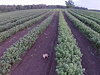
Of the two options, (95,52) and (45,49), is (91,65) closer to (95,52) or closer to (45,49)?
(95,52)

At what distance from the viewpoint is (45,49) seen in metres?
12.6

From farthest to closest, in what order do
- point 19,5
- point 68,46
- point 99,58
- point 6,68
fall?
1. point 19,5
2. point 99,58
3. point 68,46
4. point 6,68

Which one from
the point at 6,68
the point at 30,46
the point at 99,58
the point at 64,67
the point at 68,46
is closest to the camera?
the point at 64,67

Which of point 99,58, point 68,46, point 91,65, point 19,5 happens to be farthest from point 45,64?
point 19,5

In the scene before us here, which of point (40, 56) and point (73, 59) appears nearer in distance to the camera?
point (73, 59)

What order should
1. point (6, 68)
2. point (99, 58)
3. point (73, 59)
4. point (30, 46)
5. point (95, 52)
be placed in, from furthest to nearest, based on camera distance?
1. point (30, 46)
2. point (95, 52)
3. point (99, 58)
4. point (6, 68)
5. point (73, 59)

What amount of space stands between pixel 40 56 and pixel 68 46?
2.17 metres

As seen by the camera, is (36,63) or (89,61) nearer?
(36,63)

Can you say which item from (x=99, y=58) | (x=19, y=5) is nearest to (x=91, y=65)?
(x=99, y=58)

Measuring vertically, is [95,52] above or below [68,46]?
below

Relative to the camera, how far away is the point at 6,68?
8781 mm

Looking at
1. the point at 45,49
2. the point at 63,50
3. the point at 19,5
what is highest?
the point at 63,50

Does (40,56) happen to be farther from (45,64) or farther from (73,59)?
(73,59)

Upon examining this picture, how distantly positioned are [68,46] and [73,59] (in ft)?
5.81
